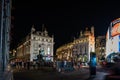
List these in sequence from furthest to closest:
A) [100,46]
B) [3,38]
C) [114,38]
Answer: [100,46], [114,38], [3,38]

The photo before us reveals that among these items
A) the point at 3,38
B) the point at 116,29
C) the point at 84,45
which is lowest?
the point at 3,38

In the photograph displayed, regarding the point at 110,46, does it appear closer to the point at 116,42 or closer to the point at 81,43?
the point at 116,42

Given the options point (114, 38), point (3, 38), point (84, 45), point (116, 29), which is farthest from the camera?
point (84, 45)

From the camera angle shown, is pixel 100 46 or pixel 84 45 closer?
pixel 100 46

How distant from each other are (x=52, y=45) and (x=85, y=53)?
77.9 feet

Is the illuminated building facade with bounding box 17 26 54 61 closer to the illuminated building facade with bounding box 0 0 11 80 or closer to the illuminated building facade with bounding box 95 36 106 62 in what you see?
the illuminated building facade with bounding box 95 36 106 62

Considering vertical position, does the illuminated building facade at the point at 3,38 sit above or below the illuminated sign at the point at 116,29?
below

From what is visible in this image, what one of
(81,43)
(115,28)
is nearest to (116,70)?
(115,28)

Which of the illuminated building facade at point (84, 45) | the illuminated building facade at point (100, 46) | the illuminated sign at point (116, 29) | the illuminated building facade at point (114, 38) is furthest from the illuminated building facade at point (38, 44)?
the illuminated sign at point (116, 29)

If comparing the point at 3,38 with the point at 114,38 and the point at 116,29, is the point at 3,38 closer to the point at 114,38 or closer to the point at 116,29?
the point at 116,29

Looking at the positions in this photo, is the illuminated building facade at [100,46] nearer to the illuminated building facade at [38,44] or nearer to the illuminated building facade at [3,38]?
the illuminated building facade at [38,44]

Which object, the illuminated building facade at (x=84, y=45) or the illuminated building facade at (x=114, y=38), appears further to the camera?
the illuminated building facade at (x=84, y=45)

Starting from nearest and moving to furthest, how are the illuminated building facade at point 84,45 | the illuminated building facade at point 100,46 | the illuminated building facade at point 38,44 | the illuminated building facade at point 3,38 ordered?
the illuminated building facade at point 3,38, the illuminated building facade at point 84,45, the illuminated building facade at point 100,46, the illuminated building facade at point 38,44

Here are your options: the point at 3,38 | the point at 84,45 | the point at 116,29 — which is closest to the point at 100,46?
the point at 84,45
